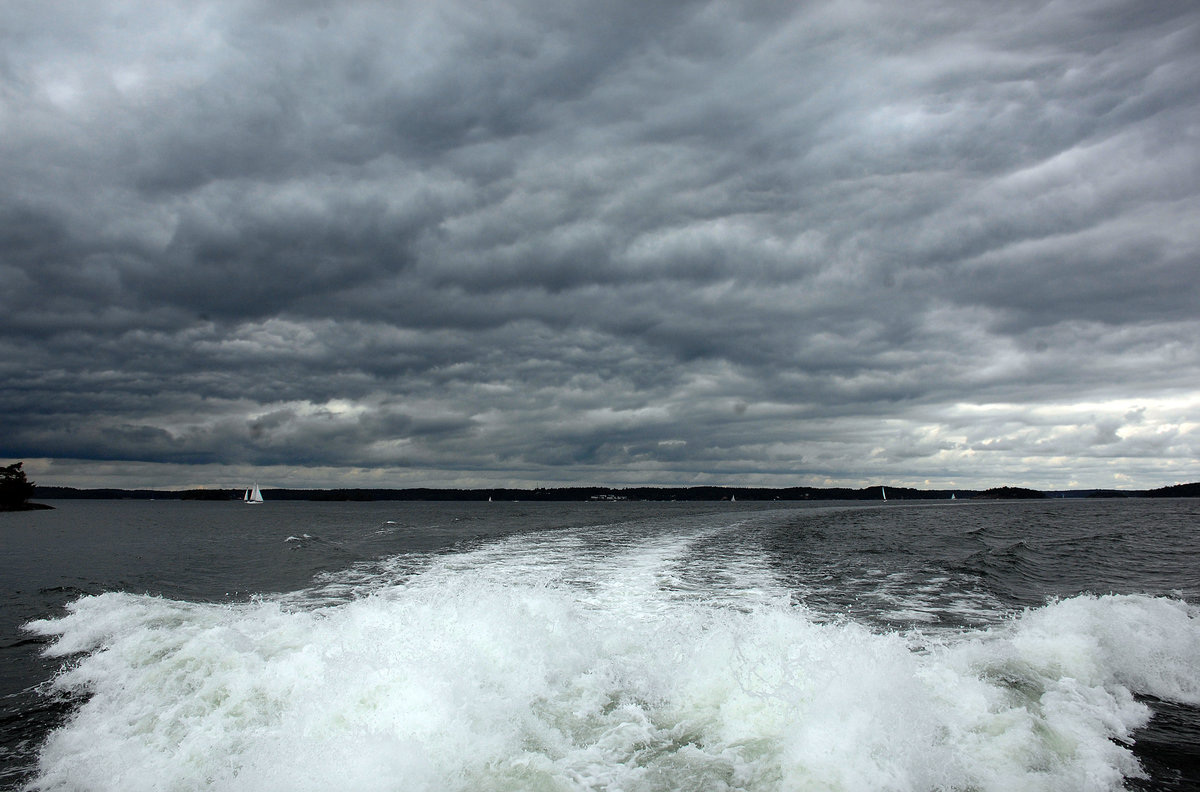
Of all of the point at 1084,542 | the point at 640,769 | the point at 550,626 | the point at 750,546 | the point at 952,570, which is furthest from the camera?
the point at 1084,542

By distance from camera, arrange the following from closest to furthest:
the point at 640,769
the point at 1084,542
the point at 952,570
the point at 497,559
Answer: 1. the point at 640,769
2. the point at 952,570
3. the point at 497,559
4. the point at 1084,542

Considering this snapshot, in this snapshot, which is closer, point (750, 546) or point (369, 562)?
point (369, 562)

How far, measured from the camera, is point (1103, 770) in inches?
230

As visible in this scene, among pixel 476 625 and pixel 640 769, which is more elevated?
pixel 476 625

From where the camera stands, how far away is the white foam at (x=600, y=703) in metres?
5.54

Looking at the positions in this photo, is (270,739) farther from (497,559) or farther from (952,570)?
(952,570)

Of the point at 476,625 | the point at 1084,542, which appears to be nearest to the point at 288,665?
the point at 476,625

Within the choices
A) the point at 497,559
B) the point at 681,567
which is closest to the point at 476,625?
the point at 681,567

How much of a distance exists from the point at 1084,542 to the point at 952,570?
18.1m

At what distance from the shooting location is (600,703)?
716cm

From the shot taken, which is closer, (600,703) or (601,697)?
(600,703)

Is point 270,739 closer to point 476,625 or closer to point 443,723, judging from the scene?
point 443,723

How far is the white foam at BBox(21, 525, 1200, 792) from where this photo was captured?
554cm

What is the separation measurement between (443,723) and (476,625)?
2616 mm
